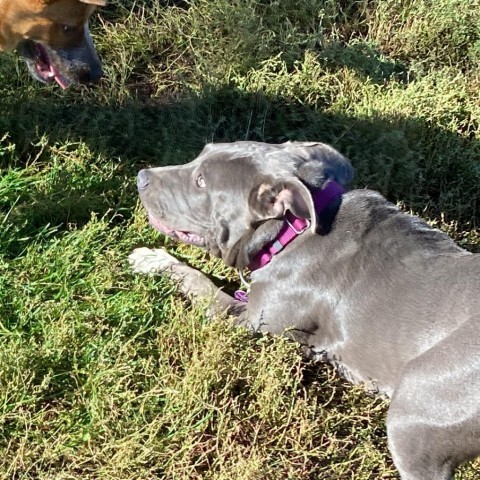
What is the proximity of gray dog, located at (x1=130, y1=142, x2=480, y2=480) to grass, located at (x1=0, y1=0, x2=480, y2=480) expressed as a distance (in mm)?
250

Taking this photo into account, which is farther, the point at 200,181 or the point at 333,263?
the point at 200,181

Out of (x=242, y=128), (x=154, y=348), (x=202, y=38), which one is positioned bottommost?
(x=154, y=348)

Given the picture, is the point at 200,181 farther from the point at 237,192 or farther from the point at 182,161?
the point at 182,161

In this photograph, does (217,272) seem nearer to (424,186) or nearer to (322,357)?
(322,357)

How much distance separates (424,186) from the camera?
247 inches

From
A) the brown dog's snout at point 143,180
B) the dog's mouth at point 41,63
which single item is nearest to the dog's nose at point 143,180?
the brown dog's snout at point 143,180

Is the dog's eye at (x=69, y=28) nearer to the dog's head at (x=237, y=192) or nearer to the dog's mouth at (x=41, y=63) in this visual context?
the dog's mouth at (x=41, y=63)

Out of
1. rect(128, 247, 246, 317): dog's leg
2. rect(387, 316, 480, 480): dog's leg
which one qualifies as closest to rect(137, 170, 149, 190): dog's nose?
rect(128, 247, 246, 317): dog's leg

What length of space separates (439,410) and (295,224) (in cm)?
128

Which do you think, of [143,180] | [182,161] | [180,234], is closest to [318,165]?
[180,234]

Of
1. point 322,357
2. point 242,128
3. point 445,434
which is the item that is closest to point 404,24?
point 242,128

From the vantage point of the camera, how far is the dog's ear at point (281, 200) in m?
4.34

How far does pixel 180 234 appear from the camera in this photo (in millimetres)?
4953

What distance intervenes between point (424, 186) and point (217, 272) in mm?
1894
